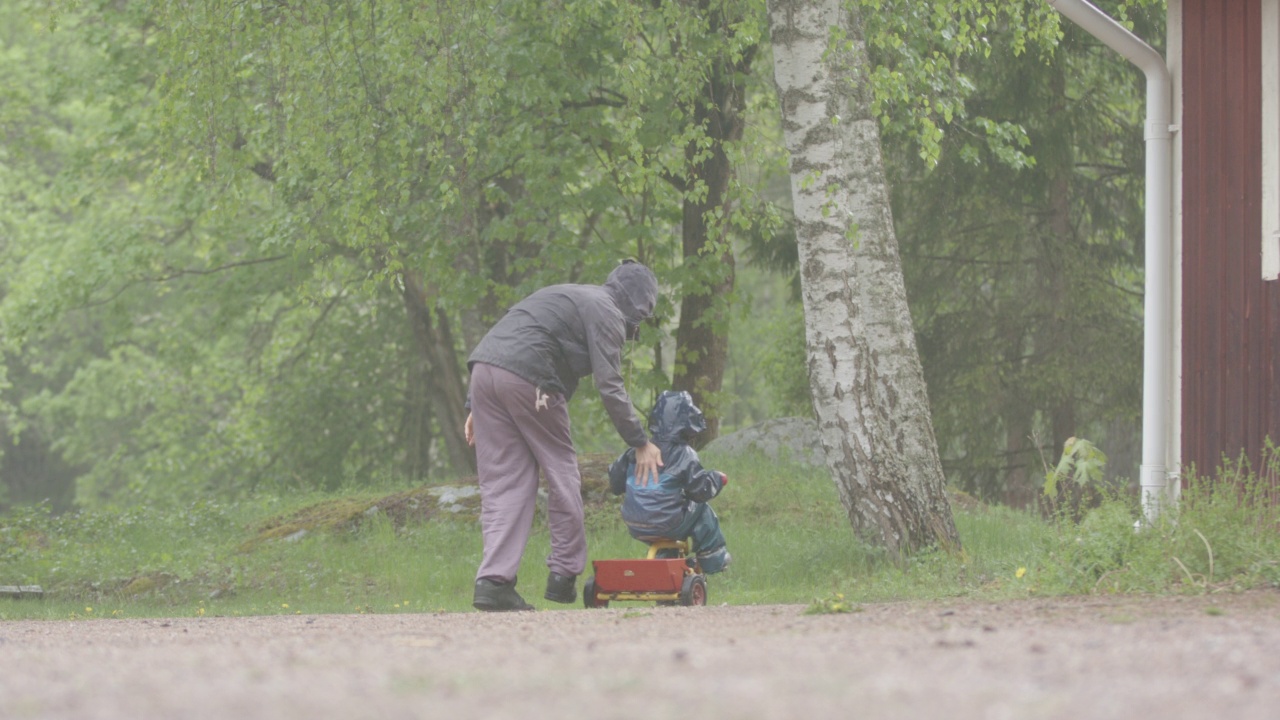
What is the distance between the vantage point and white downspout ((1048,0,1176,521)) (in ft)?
27.5

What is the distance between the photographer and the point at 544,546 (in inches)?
470

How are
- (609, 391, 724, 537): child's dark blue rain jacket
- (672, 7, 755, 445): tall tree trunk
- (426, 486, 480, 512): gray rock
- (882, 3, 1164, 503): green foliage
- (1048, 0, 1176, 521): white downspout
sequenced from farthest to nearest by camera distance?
(882, 3, 1164, 503): green foliage
(672, 7, 755, 445): tall tree trunk
(426, 486, 480, 512): gray rock
(1048, 0, 1176, 521): white downspout
(609, 391, 724, 537): child's dark blue rain jacket

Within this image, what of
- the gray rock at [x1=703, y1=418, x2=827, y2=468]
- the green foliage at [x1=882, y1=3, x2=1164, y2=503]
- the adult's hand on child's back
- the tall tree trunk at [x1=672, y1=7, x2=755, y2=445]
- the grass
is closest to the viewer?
the grass

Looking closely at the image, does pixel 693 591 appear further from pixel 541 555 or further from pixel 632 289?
pixel 541 555

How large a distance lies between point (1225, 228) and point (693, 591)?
340 cm

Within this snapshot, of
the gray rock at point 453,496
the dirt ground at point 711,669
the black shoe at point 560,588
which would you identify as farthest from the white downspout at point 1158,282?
the gray rock at point 453,496

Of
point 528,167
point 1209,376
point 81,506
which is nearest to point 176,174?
point 528,167

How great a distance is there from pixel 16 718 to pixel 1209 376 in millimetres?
6455

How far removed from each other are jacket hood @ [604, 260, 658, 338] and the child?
0.46m

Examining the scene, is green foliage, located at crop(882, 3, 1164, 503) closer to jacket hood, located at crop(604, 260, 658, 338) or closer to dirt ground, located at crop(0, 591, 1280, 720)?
jacket hood, located at crop(604, 260, 658, 338)

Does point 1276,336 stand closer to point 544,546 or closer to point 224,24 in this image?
point 544,546

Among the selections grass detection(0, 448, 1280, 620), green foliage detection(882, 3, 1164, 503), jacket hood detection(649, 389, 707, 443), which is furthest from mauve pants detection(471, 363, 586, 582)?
green foliage detection(882, 3, 1164, 503)

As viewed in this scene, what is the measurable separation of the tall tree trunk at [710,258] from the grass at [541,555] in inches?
85.3

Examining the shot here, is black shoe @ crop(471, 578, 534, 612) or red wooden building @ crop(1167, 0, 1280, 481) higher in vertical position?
red wooden building @ crop(1167, 0, 1280, 481)
